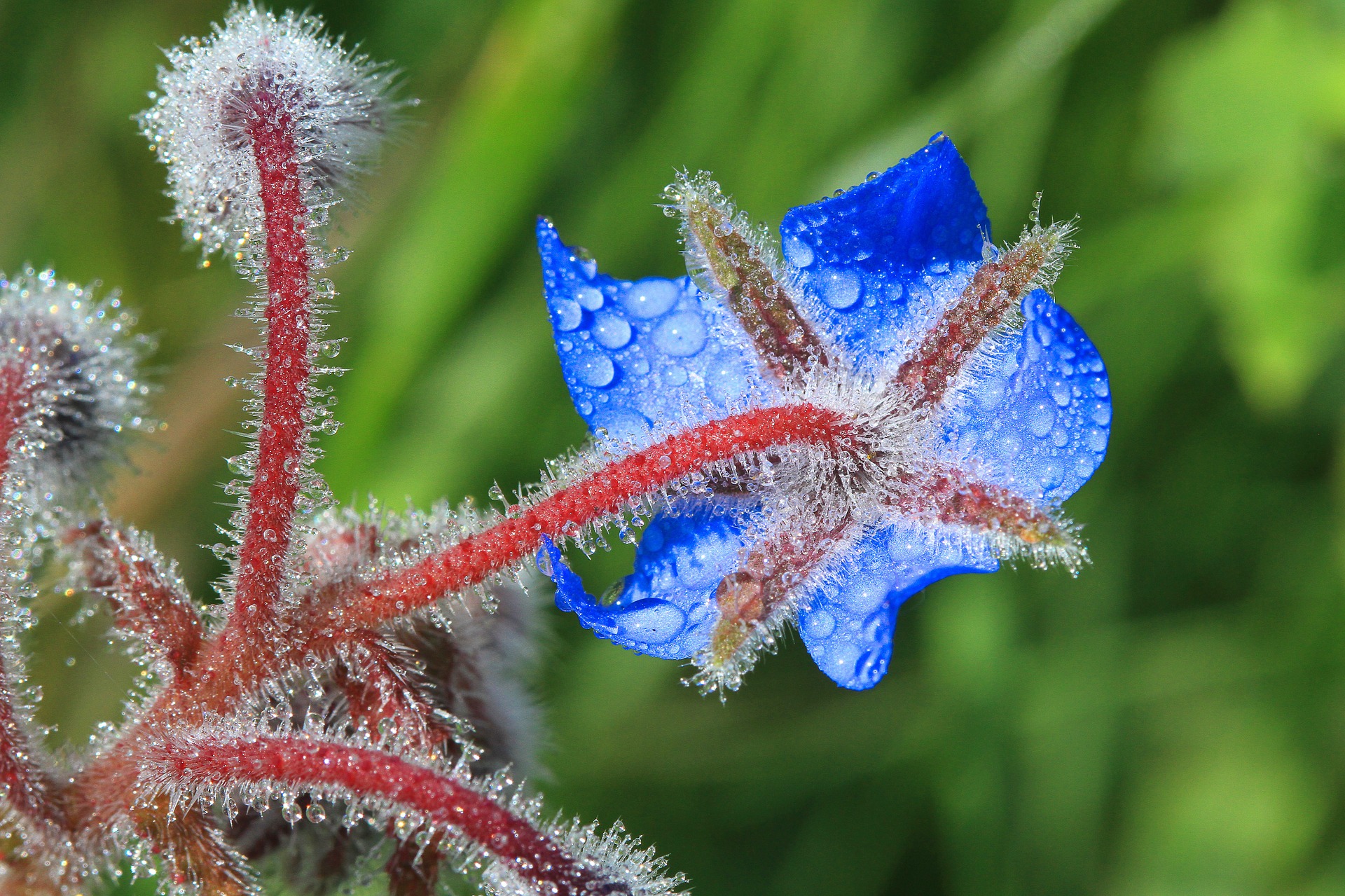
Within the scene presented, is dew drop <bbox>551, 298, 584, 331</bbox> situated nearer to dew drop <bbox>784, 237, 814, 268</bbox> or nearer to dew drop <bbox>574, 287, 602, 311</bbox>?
dew drop <bbox>574, 287, 602, 311</bbox>

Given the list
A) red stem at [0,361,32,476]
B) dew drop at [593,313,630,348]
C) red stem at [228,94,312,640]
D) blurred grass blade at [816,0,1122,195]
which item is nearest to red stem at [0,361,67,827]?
red stem at [0,361,32,476]

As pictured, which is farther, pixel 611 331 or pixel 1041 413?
pixel 611 331

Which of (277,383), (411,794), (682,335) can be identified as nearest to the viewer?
(411,794)

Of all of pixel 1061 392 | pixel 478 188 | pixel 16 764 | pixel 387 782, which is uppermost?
pixel 478 188

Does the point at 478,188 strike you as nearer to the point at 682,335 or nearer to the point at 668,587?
the point at 682,335

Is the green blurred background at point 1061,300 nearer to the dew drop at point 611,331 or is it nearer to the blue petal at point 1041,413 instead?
the dew drop at point 611,331

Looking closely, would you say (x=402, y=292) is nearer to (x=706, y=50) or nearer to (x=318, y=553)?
(x=706, y=50)

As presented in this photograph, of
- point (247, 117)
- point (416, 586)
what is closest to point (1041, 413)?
point (416, 586)
